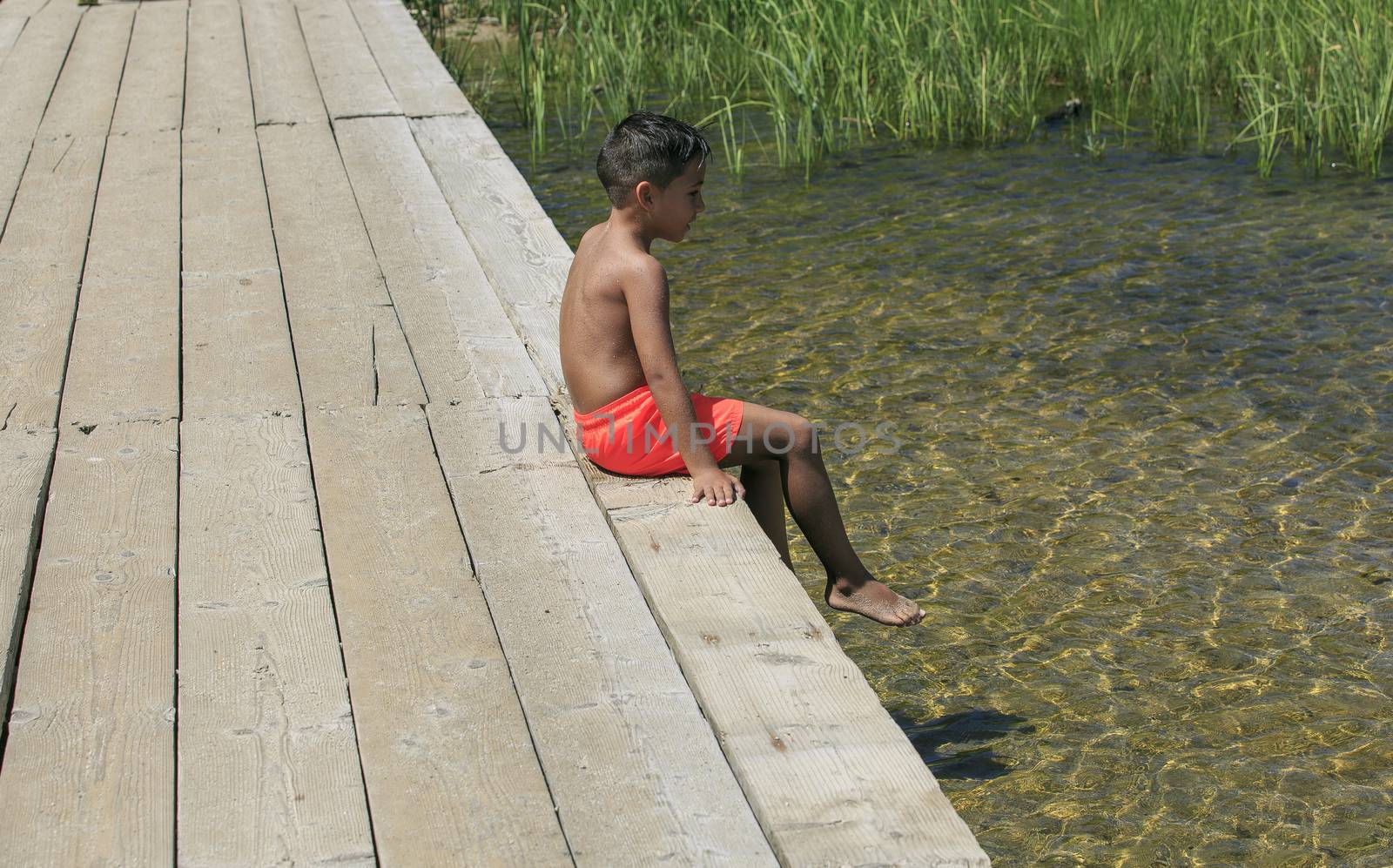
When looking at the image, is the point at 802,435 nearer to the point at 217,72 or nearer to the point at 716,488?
the point at 716,488

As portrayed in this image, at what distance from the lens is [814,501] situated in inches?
123

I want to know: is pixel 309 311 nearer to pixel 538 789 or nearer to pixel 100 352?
pixel 100 352

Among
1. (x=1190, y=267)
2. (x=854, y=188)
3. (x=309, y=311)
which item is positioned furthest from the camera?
(x=854, y=188)

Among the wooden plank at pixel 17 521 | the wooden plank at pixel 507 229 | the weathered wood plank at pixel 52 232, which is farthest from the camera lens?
the wooden plank at pixel 507 229

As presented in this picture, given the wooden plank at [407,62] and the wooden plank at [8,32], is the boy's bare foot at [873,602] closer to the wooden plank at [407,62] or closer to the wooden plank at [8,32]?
the wooden plank at [407,62]

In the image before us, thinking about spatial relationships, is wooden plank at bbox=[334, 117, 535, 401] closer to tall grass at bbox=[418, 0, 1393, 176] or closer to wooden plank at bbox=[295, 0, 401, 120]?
wooden plank at bbox=[295, 0, 401, 120]

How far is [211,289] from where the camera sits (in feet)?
13.1

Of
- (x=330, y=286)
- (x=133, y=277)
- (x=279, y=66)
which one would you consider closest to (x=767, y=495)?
(x=330, y=286)

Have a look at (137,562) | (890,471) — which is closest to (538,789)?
(137,562)

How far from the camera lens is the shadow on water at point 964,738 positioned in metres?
3.19

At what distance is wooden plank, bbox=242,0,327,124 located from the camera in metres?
5.97

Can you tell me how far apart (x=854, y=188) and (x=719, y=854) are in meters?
5.97

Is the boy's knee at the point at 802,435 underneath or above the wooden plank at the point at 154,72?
underneath

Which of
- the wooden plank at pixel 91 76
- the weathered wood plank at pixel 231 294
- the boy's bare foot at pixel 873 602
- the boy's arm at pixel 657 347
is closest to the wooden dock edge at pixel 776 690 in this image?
the boy's arm at pixel 657 347
